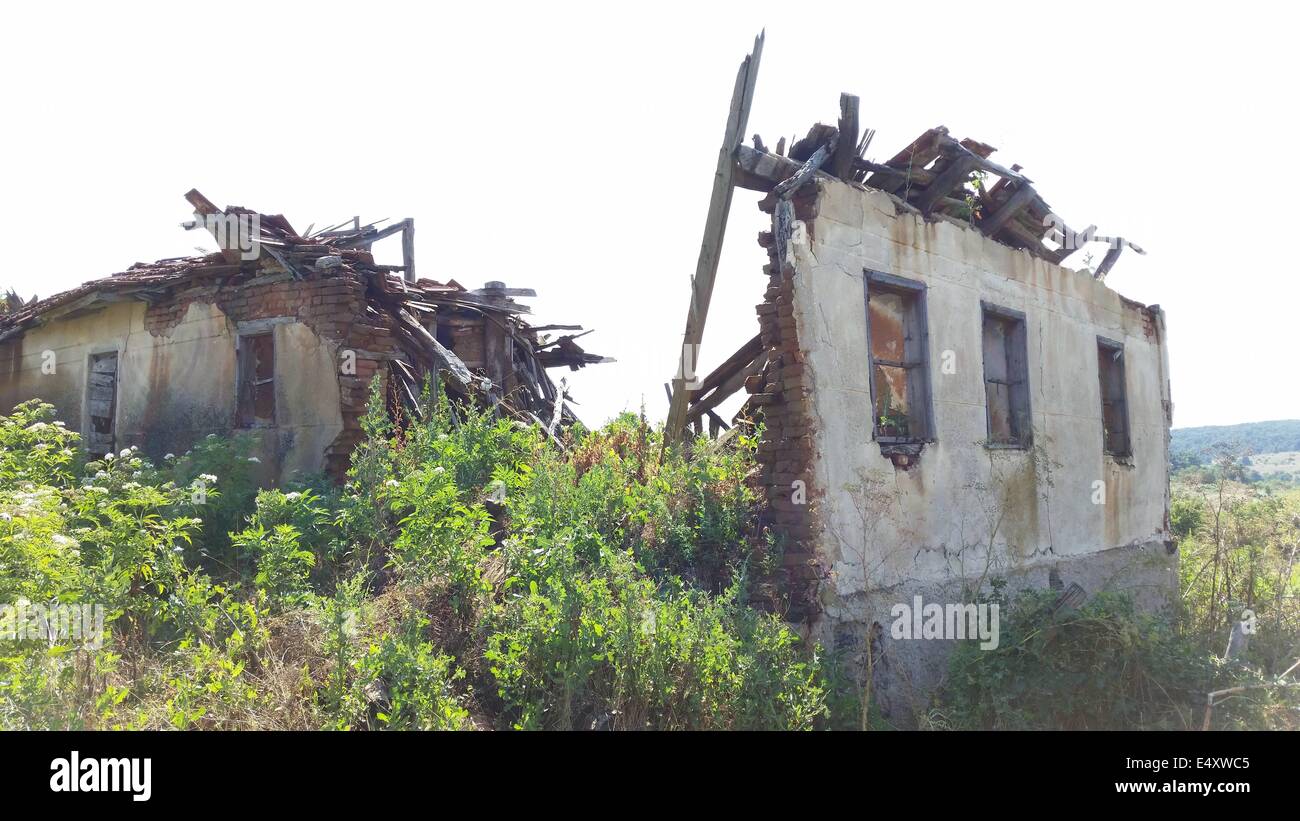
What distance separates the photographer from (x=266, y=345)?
9.95 metres

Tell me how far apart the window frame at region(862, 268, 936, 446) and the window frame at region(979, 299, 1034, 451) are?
1.11 m

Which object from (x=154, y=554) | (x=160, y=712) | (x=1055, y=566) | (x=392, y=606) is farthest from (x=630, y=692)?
(x=1055, y=566)

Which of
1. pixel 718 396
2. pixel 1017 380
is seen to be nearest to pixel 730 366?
pixel 718 396

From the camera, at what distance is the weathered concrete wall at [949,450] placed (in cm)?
652

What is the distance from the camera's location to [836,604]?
634 cm

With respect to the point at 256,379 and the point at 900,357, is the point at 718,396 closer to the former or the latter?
the point at 900,357

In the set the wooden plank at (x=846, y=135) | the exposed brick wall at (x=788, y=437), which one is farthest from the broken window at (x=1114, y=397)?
the exposed brick wall at (x=788, y=437)

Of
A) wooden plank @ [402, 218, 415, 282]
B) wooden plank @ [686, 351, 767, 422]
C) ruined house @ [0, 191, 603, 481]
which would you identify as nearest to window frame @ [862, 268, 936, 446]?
wooden plank @ [686, 351, 767, 422]

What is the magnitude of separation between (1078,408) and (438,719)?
7840 mm

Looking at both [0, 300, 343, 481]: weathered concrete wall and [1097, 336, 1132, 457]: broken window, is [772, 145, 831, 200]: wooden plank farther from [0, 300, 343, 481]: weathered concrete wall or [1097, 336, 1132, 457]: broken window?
[1097, 336, 1132, 457]: broken window

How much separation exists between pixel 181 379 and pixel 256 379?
106 cm

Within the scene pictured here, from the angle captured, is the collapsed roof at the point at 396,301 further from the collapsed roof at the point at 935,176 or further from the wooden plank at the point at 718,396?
the collapsed roof at the point at 935,176

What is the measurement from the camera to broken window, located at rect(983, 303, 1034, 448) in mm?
8609
